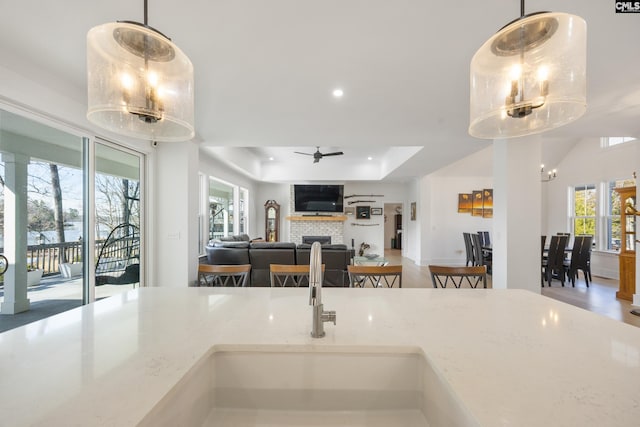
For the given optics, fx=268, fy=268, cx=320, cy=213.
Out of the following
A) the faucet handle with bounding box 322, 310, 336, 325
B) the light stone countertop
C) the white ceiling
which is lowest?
the light stone countertop

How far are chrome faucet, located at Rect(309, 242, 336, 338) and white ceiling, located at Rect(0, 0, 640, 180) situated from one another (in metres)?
1.41

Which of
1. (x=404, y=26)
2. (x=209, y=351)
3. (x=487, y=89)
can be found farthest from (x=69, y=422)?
(x=404, y=26)

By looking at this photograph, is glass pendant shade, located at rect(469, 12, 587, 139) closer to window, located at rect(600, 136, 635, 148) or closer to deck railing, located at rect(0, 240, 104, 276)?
deck railing, located at rect(0, 240, 104, 276)

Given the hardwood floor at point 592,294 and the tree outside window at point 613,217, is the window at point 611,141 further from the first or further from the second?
the hardwood floor at point 592,294

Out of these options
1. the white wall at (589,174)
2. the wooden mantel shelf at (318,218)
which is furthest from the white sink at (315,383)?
the wooden mantel shelf at (318,218)

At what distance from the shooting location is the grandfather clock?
8.62m

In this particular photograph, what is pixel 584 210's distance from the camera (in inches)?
262

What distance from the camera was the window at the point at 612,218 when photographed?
5.90 metres

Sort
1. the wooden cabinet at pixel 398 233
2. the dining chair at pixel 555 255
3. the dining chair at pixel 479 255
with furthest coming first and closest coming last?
1. the wooden cabinet at pixel 398 233
2. the dining chair at pixel 479 255
3. the dining chair at pixel 555 255

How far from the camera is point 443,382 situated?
75 cm

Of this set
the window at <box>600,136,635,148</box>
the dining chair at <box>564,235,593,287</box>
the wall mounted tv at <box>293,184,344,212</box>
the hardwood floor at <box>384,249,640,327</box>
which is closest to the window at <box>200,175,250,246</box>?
the wall mounted tv at <box>293,184,344,212</box>

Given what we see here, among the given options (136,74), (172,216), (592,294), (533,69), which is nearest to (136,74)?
(136,74)

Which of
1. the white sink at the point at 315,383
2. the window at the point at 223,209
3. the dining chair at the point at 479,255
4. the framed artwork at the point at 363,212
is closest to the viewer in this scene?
the white sink at the point at 315,383

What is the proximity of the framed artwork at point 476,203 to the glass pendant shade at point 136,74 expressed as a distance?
8.03 m
